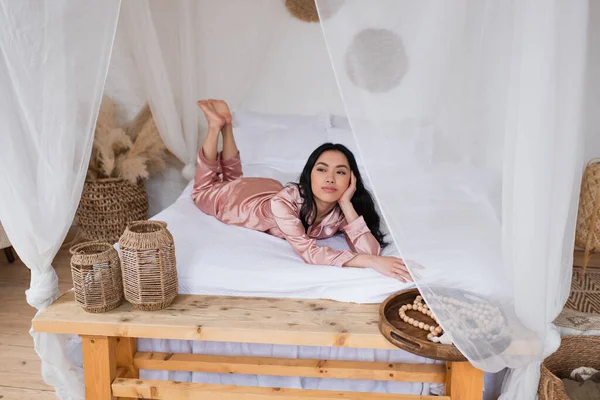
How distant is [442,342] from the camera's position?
1.68m

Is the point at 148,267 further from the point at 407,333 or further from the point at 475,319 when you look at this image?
the point at 475,319

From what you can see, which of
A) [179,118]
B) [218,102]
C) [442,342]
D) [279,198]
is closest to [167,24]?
[179,118]

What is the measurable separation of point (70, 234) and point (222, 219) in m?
1.81

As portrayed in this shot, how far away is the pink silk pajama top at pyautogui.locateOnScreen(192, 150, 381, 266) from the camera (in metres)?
2.16

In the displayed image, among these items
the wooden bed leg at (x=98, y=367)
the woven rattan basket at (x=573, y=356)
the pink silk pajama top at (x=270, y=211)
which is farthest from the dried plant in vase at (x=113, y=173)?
the woven rattan basket at (x=573, y=356)

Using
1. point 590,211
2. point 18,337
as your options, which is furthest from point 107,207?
point 590,211

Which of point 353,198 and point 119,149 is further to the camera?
point 119,149

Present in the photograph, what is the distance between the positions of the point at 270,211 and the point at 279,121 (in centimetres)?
119

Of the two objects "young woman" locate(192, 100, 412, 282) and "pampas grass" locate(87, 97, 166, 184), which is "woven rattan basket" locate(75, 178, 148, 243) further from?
"young woman" locate(192, 100, 412, 282)

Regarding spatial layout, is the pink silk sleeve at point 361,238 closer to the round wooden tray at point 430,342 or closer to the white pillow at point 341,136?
the round wooden tray at point 430,342

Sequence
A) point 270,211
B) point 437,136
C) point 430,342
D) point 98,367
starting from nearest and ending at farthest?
point 437,136, point 430,342, point 98,367, point 270,211

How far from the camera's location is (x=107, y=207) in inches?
137

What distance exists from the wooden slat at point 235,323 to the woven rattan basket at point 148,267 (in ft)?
0.16

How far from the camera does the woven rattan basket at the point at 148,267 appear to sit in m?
1.79
